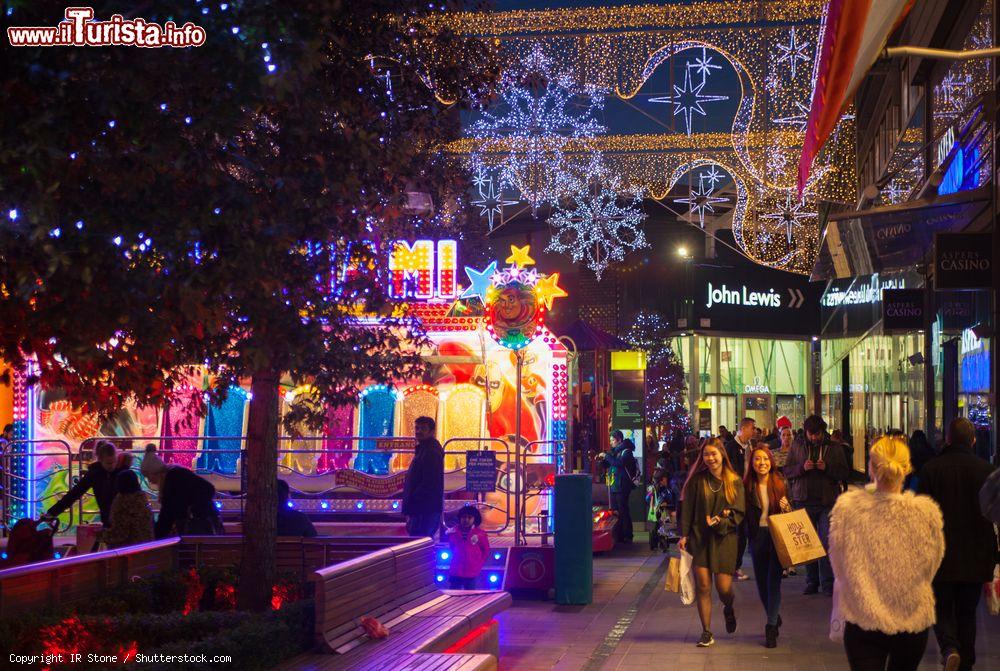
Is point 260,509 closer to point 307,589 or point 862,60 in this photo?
point 307,589

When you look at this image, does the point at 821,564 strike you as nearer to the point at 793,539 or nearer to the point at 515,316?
the point at 793,539

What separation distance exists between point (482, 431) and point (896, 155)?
8255mm

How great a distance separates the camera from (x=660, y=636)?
11117 mm

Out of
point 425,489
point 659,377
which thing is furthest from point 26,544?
point 659,377

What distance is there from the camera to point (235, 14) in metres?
5.53

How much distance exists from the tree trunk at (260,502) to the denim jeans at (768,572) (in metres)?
4.27

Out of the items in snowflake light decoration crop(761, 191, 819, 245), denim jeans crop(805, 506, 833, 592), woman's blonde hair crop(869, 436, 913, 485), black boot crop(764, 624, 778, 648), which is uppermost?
snowflake light decoration crop(761, 191, 819, 245)

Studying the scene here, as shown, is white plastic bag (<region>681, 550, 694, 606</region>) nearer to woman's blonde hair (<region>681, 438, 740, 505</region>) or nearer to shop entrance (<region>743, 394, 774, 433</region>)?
woman's blonde hair (<region>681, 438, 740, 505</region>)

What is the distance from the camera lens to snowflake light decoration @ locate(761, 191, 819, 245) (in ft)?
66.1

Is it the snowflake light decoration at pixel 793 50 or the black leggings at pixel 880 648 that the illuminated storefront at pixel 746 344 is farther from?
the black leggings at pixel 880 648

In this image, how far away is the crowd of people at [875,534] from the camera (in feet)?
20.4

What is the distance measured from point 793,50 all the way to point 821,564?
618cm

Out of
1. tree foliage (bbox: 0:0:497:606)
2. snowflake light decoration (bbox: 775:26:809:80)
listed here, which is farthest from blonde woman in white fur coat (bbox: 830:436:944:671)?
snowflake light decoration (bbox: 775:26:809:80)

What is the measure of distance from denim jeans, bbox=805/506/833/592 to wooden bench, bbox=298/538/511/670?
4.65 m
